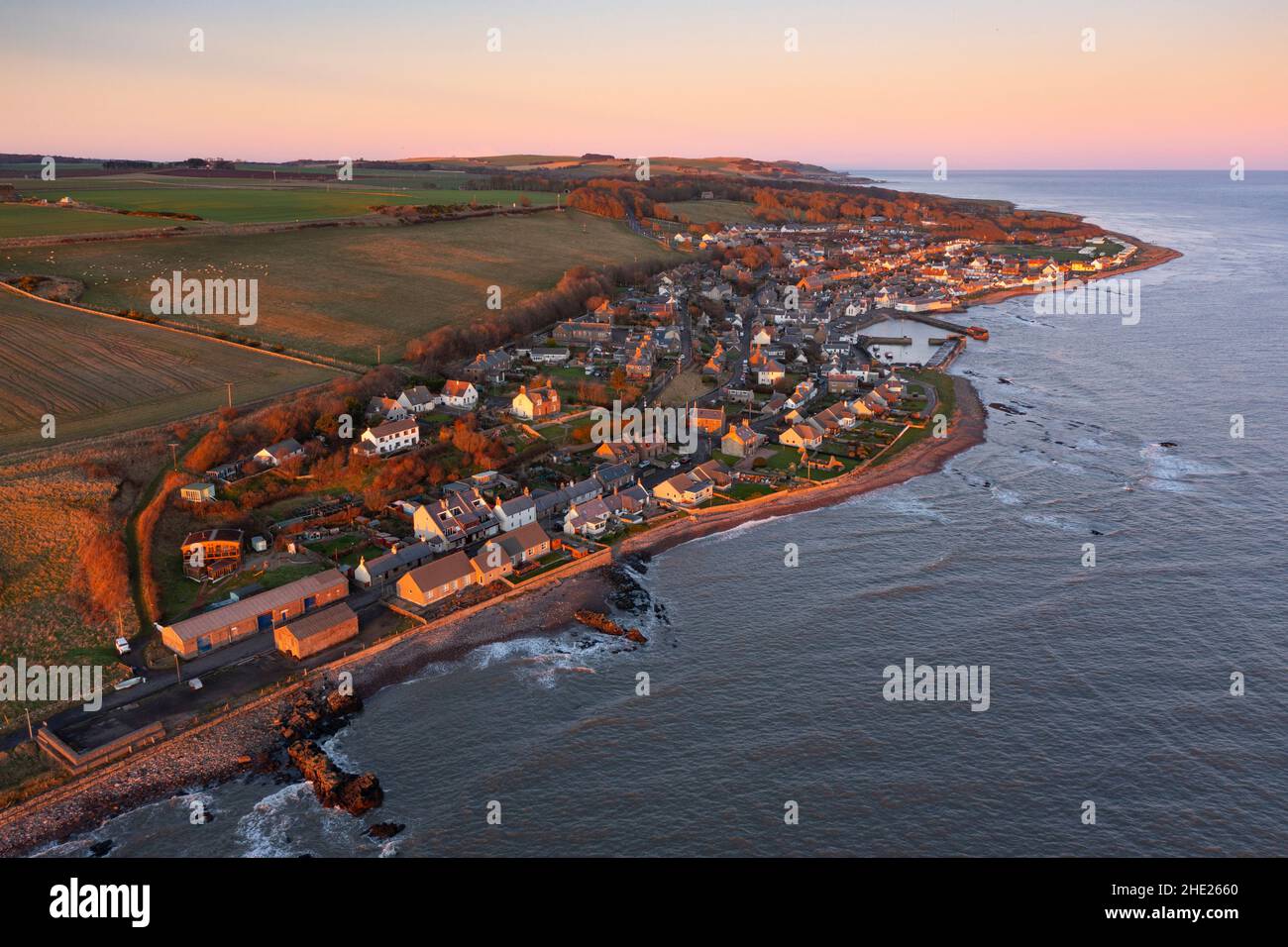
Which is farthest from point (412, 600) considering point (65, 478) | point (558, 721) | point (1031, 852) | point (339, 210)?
point (339, 210)

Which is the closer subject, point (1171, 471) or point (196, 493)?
point (196, 493)

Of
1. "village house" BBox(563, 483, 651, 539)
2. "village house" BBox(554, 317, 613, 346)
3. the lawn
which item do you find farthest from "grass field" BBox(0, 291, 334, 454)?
the lawn

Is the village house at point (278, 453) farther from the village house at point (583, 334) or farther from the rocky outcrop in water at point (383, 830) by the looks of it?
the village house at point (583, 334)

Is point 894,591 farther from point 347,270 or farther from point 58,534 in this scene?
point 347,270

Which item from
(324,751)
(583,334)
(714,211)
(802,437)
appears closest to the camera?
(324,751)

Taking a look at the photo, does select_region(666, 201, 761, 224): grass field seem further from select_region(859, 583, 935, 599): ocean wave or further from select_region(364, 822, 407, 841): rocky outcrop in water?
select_region(364, 822, 407, 841): rocky outcrop in water

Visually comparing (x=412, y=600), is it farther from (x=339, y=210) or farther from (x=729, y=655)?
(x=339, y=210)

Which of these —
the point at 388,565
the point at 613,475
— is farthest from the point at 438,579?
the point at 613,475
